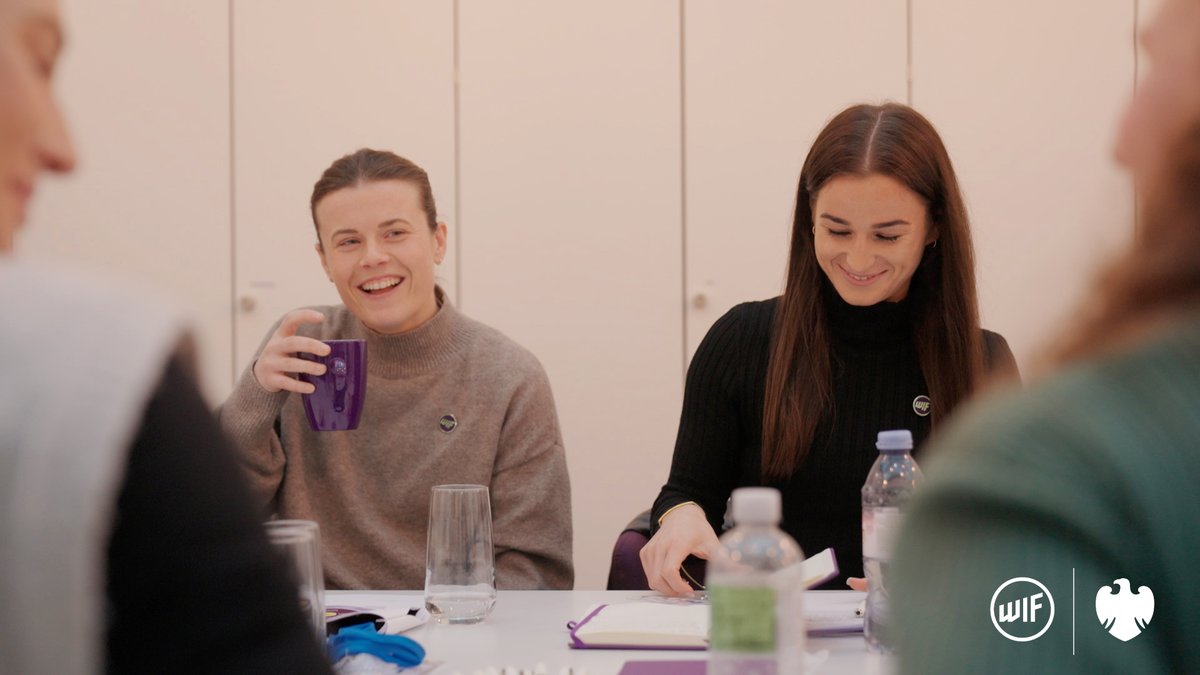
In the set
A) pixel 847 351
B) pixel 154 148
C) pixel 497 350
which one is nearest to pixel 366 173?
pixel 497 350

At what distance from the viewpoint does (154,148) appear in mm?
3199

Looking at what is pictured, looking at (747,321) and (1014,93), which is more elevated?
(1014,93)

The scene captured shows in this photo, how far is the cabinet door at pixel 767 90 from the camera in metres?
3.13

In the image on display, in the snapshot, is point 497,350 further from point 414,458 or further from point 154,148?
point 154,148

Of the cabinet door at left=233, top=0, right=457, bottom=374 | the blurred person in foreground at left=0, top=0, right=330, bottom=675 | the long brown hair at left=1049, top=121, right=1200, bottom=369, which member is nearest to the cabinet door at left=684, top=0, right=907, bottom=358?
the cabinet door at left=233, top=0, right=457, bottom=374

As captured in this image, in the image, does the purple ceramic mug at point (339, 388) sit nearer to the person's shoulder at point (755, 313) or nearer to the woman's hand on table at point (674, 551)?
the woman's hand on table at point (674, 551)

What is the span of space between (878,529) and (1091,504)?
89 cm

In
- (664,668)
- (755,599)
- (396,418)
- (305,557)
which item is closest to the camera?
(755,599)

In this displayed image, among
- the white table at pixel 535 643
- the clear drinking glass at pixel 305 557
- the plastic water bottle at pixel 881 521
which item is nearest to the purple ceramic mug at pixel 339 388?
the white table at pixel 535 643

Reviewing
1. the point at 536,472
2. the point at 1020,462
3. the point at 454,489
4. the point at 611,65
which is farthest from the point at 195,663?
the point at 611,65

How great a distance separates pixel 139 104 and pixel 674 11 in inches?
57.2

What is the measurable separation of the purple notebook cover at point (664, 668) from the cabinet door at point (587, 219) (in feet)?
6.20

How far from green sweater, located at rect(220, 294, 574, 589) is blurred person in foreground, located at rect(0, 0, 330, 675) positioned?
1.47 m

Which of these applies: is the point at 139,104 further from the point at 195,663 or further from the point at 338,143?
the point at 195,663
